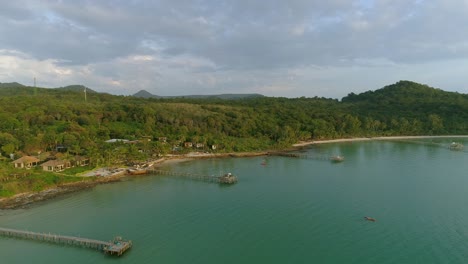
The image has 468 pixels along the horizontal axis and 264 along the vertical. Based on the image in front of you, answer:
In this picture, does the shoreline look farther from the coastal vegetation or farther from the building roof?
the building roof

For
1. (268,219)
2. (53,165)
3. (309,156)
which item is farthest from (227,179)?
(309,156)

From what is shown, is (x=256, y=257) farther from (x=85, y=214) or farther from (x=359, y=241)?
(x=85, y=214)

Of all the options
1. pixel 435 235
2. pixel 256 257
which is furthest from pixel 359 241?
pixel 256 257

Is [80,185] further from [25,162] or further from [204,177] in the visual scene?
[204,177]

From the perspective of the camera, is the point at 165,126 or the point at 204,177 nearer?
the point at 204,177

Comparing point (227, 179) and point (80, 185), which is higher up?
point (227, 179)

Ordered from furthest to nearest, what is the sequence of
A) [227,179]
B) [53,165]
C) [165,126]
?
[165,126] → [53,165] → [227,179]

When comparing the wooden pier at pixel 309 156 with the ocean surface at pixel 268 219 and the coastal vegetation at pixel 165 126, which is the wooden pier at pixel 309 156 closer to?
the coastal vegetation at pixel 165 126

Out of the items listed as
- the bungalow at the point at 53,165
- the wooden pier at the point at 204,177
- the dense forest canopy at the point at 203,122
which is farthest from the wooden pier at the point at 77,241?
the dense forest canopy at the point at 203,122
